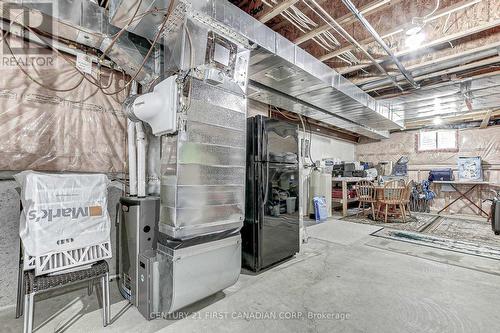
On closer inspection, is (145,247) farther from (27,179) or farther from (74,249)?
(27,179)

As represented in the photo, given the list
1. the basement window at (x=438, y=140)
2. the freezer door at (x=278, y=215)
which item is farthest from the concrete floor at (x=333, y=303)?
the basement window at (x=438, y=140)

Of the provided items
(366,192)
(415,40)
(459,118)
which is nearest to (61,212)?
(415,40)

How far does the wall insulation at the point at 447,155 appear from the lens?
20.8 ft

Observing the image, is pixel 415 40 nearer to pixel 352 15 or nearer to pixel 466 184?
pixel 352 15

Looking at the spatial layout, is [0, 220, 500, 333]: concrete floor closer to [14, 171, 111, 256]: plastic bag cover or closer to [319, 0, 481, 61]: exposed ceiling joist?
[14, 171, 111, 256]: plastic bag cover

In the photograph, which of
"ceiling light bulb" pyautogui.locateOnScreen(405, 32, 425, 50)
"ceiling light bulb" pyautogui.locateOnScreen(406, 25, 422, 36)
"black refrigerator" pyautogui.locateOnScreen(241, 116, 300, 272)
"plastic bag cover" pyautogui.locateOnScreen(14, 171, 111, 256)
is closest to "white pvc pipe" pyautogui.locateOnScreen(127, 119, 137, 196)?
"plastic bag cover" pyautogui.locateOnScreen(14, 171, 111, 256)

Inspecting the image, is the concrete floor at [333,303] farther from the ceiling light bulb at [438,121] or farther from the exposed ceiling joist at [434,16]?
the ceiling light bulb at [438,121]

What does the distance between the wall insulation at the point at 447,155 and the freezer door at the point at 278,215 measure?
625 cm

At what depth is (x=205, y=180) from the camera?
1.84 meters

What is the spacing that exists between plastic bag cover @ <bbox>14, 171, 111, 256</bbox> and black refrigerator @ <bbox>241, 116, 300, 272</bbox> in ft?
4.47

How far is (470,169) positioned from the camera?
6430mm

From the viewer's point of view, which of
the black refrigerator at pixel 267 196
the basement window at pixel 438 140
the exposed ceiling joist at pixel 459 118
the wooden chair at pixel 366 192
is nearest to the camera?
the black refrigerator at pixel 267 196

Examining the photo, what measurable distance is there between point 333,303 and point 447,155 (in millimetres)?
7233

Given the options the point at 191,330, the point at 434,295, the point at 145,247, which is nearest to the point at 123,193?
the point at 145,247
